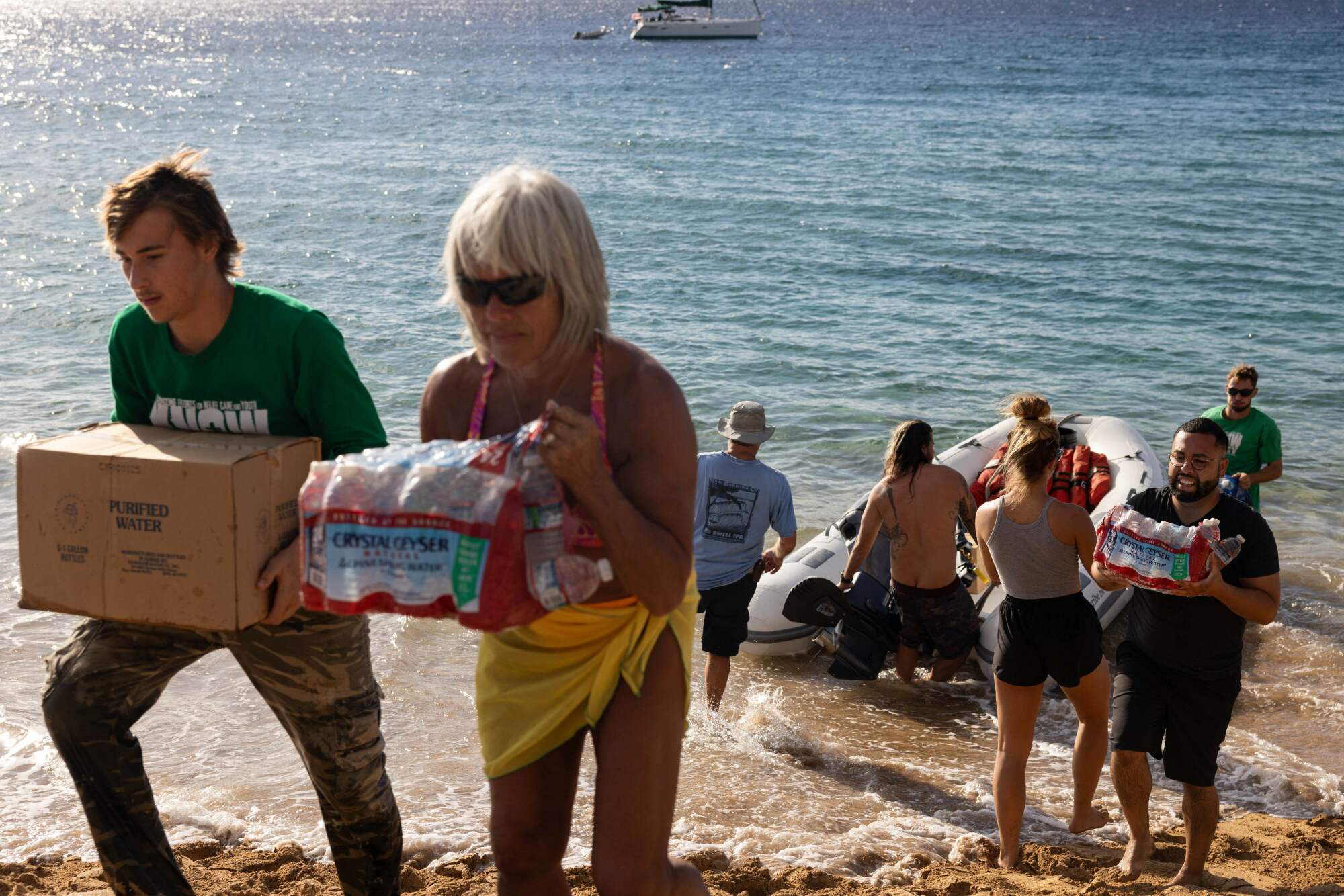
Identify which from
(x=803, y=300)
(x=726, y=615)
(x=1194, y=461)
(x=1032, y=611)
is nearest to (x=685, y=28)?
(x=803, y=300)

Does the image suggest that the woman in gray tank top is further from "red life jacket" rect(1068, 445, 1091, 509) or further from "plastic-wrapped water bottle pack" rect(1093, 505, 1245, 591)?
"red life jacket" rect(1068, 445, 1091, 509)

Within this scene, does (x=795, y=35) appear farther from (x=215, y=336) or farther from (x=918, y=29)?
(x=215, y=336)

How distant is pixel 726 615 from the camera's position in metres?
6.05

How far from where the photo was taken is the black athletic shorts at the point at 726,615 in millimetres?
6039

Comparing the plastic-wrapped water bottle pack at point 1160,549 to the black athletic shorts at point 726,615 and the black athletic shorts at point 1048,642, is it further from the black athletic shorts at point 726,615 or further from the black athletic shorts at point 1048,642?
the black athletic shorts at point 726,615

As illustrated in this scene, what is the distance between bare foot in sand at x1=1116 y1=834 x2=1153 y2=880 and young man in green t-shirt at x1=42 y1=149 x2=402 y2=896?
8.90 ft

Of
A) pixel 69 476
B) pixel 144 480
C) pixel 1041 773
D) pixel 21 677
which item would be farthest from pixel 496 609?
pixel 21 677

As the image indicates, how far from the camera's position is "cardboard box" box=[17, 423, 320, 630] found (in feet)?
8.73

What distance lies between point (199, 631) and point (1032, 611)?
290 centimetres

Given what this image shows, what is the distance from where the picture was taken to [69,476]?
2727 millimetres

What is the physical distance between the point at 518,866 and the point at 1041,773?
144 inches

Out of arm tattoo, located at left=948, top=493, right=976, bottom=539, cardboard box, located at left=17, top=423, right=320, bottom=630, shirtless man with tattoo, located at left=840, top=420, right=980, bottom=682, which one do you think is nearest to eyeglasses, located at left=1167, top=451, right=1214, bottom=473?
shirtless man with tattoo, located at left=840, top=420, right=980, bottom=682

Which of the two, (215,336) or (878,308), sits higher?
(215,336)

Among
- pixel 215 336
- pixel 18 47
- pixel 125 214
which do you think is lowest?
pixel 215 336
